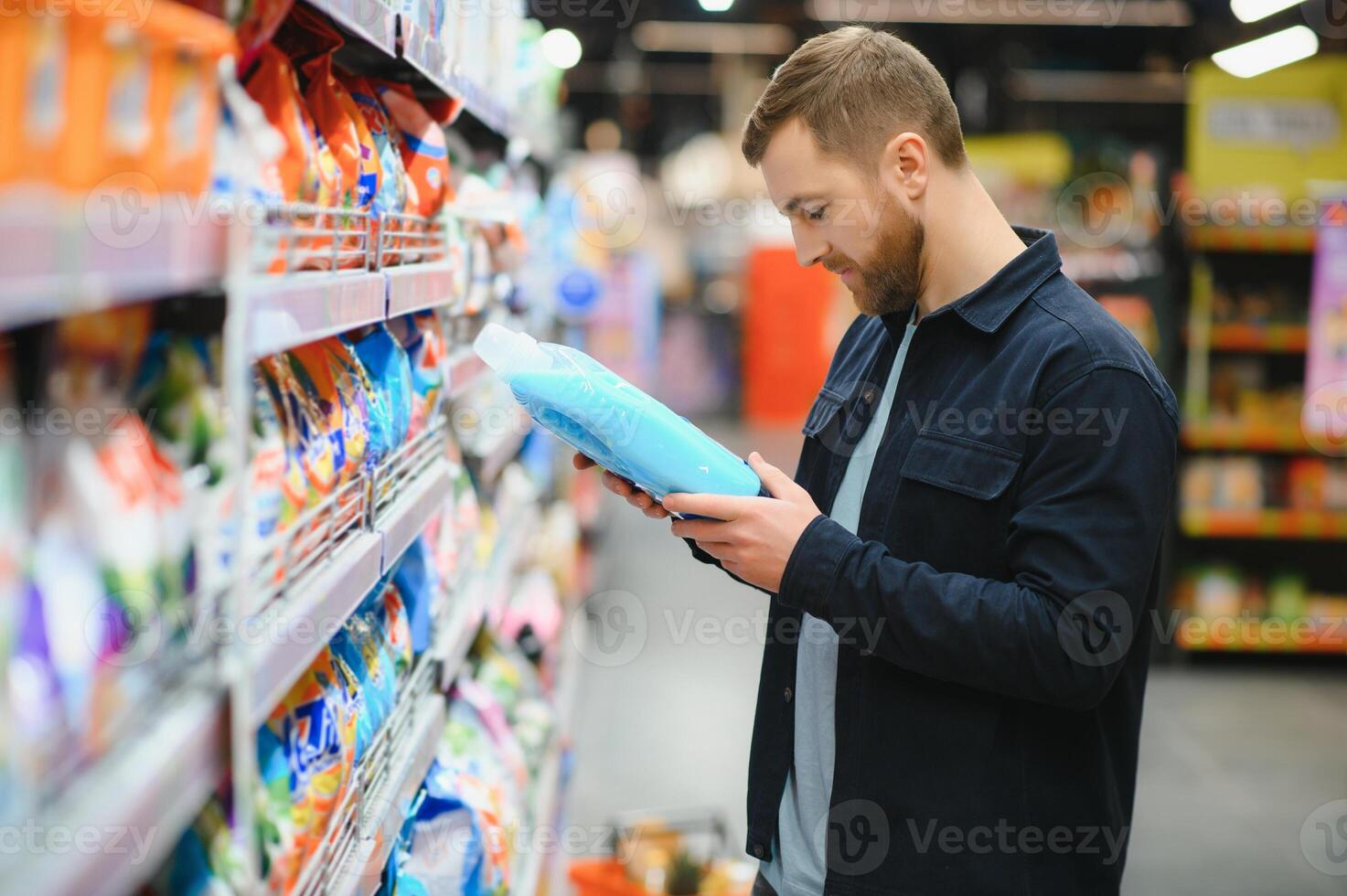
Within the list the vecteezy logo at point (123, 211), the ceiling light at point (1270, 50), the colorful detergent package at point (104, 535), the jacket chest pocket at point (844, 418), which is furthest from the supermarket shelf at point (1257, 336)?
the vecteezy logo at point (123, 211)

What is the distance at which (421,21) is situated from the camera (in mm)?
1951

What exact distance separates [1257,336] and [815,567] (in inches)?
194

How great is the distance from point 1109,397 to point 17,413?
1.13 meters

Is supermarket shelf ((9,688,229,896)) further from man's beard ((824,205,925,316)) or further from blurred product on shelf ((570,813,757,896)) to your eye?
blurred product on shelf ((570,813,757,896))

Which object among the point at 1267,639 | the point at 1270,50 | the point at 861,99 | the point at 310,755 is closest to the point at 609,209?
the point at 1270,50

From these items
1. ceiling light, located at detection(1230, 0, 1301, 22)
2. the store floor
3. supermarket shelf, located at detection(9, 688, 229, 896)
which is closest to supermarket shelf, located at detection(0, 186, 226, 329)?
supermarket shelf, located at detection(9, 688, 229, 896)

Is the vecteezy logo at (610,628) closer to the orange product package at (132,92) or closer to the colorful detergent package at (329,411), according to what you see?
the colorful detergent package at (329,411)

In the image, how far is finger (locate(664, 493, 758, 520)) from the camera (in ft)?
4.92

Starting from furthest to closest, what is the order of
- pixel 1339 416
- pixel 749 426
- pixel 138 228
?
pixel 749 426, pixel 1339 416, pixel 138 228

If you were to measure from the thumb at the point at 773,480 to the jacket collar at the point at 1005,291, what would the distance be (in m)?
0.30

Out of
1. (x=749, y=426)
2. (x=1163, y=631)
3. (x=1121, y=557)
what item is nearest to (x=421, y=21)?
(x=1121, y=557)

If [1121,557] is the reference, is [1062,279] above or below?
above

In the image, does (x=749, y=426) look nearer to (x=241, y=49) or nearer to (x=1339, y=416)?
(x=1339, y=416)

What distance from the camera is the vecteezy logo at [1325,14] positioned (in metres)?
6.89
